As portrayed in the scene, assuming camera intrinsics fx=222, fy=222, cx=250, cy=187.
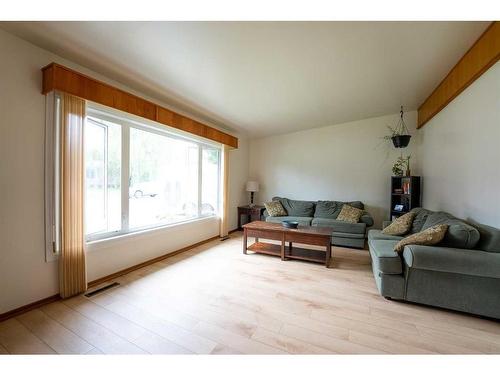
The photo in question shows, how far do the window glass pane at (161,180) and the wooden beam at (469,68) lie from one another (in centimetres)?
387

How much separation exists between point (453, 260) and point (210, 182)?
3.87 m

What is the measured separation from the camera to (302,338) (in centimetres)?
165

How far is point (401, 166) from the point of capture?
4.59m

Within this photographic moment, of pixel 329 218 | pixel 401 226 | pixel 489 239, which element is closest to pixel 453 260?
pixel 489 239

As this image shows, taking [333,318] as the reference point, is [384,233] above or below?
above

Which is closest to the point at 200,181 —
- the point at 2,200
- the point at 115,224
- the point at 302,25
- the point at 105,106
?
the point at 115,224

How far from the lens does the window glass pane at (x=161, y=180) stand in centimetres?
309

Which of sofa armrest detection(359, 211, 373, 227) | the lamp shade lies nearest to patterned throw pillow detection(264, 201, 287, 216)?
the lamp shade

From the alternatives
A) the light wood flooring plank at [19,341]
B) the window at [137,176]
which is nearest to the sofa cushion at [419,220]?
the window at [137,176]

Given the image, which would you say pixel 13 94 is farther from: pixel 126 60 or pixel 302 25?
pixel 302 25

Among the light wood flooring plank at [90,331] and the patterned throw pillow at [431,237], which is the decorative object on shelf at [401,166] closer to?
the patterned throw pillow at [431,237]

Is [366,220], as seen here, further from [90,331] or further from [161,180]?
[90,331]
